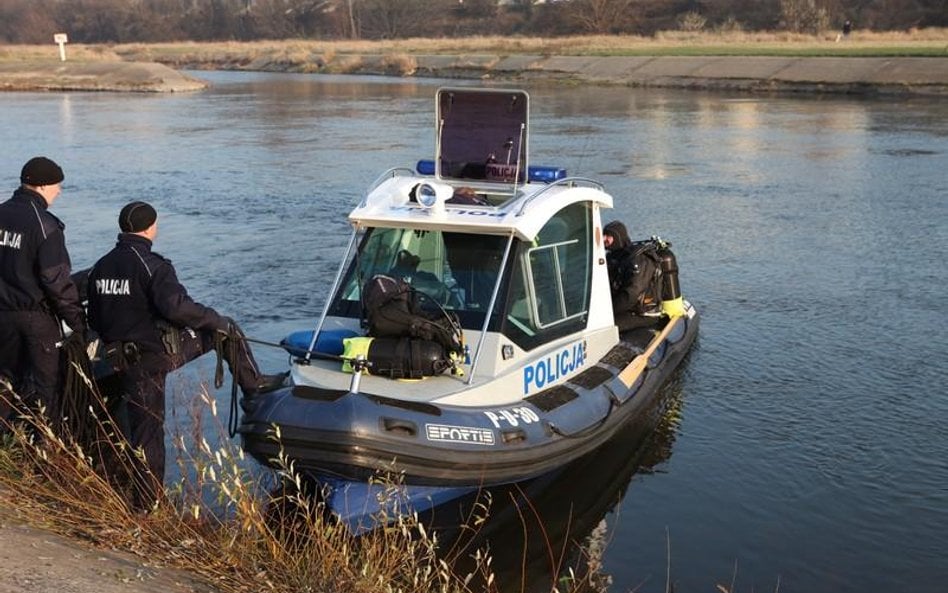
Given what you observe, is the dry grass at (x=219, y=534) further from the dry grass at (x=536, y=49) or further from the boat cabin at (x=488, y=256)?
the dry grass at (x=536, y=49)

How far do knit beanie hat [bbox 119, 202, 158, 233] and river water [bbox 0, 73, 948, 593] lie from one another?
3.12 m

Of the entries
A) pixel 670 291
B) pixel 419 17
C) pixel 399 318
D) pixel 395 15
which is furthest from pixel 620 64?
pixel 395 15

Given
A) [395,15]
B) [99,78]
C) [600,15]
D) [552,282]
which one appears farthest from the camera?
[395,15]

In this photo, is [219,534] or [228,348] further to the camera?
[228,348]

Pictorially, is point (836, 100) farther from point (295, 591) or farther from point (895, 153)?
point (295, 591)

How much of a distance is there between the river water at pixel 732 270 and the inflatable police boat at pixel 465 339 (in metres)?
0.80

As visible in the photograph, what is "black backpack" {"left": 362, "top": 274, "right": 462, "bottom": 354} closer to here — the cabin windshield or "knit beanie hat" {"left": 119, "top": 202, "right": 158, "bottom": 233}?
the cabin windshield

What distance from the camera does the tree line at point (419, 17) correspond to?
67.0 meters

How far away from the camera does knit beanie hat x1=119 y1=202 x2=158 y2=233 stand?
6254 millimetres

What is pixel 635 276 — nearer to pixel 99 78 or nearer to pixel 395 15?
pixel 99 78

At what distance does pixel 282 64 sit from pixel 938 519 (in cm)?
6506

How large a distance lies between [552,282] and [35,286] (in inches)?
141

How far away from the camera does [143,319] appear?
250 inches

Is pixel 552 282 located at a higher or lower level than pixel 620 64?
lower
